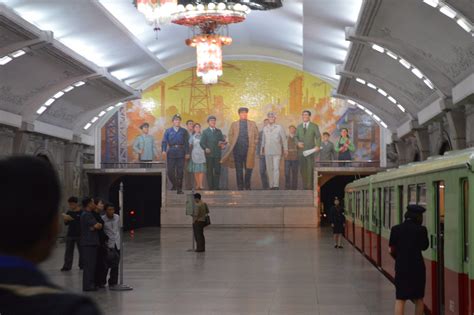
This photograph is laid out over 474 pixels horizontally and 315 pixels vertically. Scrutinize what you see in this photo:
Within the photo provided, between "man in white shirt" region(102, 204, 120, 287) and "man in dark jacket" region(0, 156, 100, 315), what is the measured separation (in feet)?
42.5

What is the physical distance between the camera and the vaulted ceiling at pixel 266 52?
68.8 feet

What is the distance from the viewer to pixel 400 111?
1374 inches

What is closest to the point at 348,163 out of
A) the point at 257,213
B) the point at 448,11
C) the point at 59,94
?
the point at 257,213

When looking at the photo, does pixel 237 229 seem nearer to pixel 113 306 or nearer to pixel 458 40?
pixel 458 40

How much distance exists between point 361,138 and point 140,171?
10.8m

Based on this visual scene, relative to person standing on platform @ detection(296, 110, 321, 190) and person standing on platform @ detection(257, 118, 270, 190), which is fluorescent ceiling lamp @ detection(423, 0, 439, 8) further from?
person standing on platform @ detection(257, 118, 270, 190)

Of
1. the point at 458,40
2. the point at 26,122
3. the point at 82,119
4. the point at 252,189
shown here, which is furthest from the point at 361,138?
the point at 458,40

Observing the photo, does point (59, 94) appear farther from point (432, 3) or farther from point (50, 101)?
point (432, 3)

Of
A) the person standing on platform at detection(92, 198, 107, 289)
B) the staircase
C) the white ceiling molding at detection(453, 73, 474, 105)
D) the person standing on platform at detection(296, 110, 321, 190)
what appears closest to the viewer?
the person standing on platform at detection(92, 198, 107, 289)

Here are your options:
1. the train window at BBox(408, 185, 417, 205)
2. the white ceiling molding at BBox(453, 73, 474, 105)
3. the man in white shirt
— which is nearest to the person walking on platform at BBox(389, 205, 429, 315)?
the train window at BBox(408, 185, 417, 205)

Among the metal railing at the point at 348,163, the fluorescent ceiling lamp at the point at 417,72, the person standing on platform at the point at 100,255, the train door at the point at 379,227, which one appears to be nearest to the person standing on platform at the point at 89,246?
the person standing on platform at the point at 100,255

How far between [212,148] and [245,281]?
2795 centimetres

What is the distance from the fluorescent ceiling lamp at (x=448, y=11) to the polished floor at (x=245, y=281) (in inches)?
211

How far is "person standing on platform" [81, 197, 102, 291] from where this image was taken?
14.3 metres
